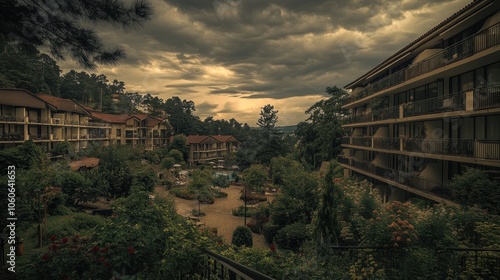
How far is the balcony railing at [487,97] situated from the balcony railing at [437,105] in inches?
45.1

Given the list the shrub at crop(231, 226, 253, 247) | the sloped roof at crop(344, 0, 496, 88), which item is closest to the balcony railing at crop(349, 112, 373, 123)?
the sloped roof at crop(344, 0, 496, 88)

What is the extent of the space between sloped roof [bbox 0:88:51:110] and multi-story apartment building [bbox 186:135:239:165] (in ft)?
124

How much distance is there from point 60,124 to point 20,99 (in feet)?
29.5

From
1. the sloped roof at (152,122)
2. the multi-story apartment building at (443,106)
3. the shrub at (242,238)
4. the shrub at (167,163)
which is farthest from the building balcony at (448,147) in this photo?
the sloped roof at (152,122)

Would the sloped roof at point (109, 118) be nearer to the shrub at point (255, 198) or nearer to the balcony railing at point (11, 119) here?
the balcony railing at point (11, 119)

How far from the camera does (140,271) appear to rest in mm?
5031

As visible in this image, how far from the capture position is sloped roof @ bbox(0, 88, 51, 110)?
3406cm

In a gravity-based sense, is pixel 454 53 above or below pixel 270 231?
above

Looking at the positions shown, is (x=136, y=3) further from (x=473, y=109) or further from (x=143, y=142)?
(x=143, y=142)

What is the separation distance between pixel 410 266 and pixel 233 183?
4468cm

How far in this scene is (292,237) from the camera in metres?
17.2

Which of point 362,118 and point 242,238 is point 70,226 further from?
point 362,118


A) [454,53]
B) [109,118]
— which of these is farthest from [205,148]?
[454,53]

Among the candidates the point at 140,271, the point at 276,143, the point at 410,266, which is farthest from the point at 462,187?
the point at 276,143
